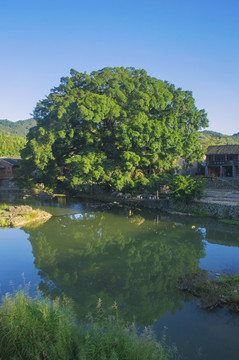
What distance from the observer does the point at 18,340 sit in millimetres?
5816

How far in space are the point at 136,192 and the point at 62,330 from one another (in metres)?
22.0

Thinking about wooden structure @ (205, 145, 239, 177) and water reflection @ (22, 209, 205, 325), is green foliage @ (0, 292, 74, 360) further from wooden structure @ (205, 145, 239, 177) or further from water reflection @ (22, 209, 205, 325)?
wooden structure @ (205, 145, 239, 177)

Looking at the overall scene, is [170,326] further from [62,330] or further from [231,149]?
[231,149]

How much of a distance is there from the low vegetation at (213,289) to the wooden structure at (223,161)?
27.2 m

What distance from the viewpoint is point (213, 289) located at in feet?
30.2

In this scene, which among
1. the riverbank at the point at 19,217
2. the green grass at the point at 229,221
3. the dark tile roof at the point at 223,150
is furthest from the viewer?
the dark tile roof at the point at 223,150

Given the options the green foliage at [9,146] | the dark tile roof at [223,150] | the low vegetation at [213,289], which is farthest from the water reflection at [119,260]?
the green foliage at [9,146]

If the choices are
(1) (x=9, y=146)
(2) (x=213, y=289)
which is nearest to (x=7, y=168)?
(1) (x=9, y=146)

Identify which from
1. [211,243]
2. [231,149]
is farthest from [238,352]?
[231,149]

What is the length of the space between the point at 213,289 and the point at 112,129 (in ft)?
74.4

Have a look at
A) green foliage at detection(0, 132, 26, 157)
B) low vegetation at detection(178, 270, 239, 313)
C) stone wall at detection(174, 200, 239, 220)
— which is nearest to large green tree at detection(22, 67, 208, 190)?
stone wall at detection(174, 200, 239, 220)

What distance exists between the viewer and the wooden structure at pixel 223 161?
3509cm

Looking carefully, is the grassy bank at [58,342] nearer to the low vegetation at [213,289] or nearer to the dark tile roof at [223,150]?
the low vegetation at [213,289]

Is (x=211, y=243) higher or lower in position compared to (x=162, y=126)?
lower
